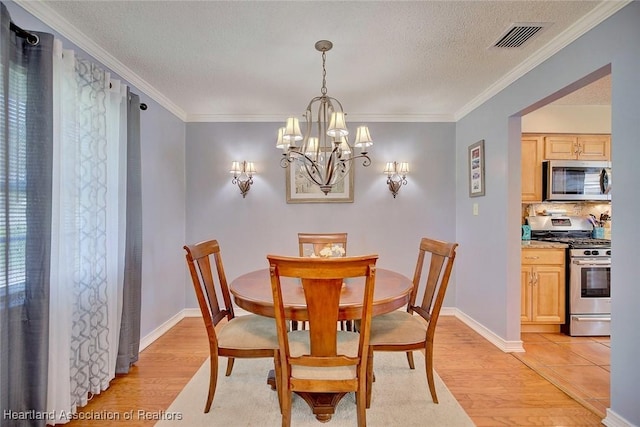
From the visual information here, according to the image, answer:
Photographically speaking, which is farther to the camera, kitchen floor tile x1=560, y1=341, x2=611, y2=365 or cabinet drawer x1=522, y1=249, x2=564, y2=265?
cabinet drawer x1=522, y1=249, x2=564, y2=265

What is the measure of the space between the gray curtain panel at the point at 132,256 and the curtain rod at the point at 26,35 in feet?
2.45

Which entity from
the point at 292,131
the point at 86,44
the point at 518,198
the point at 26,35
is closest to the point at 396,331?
the point at 292,131

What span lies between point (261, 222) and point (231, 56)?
1870mm

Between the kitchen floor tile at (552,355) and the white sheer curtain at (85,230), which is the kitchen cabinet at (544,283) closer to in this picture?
the kitchen floor tile at (552,355)

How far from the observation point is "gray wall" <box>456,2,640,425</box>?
1572mm

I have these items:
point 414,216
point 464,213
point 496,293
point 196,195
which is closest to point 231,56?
point 196,195

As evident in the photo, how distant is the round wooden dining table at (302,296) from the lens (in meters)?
1.52

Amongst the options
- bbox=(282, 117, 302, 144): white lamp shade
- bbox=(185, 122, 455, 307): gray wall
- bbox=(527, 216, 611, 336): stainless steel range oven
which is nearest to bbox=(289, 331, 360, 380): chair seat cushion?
bbox=(282, 117, 302, 144): white lamp shade

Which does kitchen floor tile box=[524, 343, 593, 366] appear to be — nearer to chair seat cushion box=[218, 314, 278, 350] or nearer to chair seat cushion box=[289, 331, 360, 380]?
chair seat cushion box=[289, 331, 360, 380]

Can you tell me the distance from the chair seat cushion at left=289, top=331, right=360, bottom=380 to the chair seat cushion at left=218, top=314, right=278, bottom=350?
142 mm

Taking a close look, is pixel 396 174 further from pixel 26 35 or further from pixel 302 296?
pixel 26 35

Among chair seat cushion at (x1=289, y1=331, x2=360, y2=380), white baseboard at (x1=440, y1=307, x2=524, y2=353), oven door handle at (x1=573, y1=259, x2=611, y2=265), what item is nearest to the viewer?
chair seat cushion at (x1=289, y1=331, x2=360, y2=380)

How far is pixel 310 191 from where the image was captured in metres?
3.55

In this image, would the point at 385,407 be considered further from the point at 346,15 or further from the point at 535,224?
the point at 535,224
